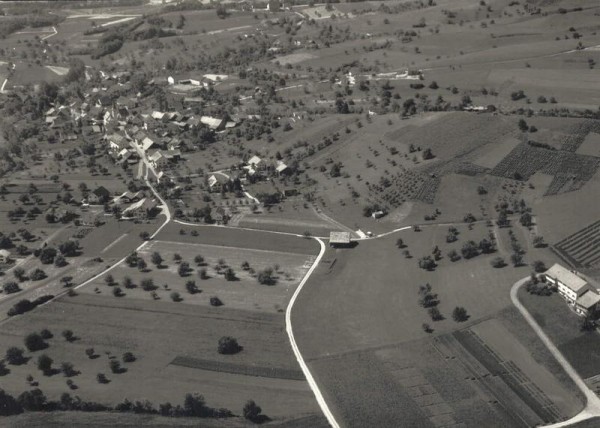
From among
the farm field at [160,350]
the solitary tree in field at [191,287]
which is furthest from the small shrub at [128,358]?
the solitary tree in field at [191,287]

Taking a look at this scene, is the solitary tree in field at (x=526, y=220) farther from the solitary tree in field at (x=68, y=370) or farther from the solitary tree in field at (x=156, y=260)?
the solitary tree in field at (x=68, y=370)

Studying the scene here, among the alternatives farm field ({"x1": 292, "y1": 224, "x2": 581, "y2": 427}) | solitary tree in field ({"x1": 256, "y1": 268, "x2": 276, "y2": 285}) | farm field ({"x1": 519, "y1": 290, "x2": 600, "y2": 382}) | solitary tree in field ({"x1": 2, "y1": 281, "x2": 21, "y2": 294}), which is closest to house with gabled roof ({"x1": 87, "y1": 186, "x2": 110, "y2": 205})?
solitary tree in field ({"x1": 2, "y1": 281, "x2": 21, "y2": 294})

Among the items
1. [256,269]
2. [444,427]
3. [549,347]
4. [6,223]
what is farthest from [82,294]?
[549,347]

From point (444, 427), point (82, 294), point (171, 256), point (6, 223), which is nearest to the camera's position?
point (444, 427)

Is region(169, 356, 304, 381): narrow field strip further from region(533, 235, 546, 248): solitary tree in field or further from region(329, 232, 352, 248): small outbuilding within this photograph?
region(533, 235, 546, 248): solitary tree in field

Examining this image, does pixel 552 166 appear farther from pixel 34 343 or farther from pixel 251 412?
pixel 34 343

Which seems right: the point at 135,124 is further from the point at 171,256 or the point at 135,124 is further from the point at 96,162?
the point at 171,256
